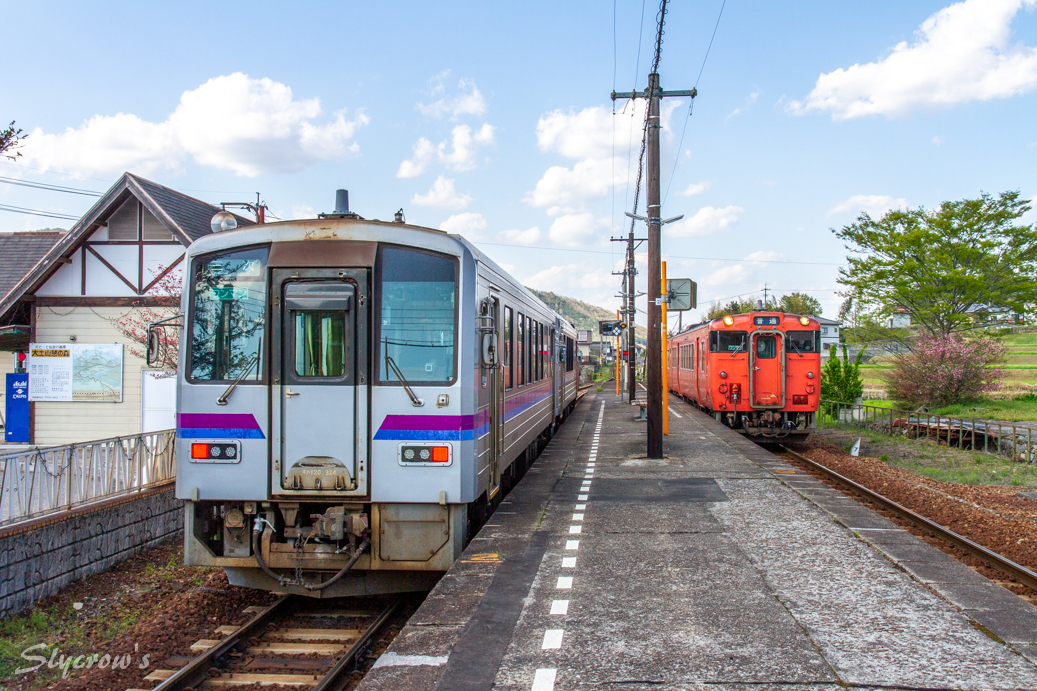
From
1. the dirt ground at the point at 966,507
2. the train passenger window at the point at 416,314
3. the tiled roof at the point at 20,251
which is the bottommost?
the dirt ground at the point at 966,507

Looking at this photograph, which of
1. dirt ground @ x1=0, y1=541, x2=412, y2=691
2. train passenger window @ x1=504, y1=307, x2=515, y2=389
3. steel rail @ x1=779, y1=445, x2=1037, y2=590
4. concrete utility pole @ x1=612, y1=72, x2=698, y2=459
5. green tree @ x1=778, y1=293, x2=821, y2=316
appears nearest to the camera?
dirt ground @ x1=0, y1=541, x2=412, y2=691

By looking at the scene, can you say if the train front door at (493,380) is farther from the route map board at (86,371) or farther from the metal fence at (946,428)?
the metal fence at (946,428)

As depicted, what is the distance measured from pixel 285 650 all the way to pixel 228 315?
2.67 meters

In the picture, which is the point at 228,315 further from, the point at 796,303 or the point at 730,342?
the point at 796,303

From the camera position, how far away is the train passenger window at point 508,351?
9.04 meters

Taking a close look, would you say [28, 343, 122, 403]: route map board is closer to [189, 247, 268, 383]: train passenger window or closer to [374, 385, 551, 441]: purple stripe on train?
[189, 247, 268, 383]: train passenger window

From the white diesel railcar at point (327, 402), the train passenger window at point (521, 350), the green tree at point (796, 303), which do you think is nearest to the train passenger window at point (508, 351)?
the train passenger window at point (521, 350)

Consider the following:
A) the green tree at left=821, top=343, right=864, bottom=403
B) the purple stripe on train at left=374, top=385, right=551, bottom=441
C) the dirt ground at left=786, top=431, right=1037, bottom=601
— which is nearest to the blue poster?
the purple stripe on train at left=374, top=385, right=551, bottom=441

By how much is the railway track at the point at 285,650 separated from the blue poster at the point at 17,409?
12.1 meters

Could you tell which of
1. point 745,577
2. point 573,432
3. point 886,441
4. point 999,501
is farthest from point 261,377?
point 886,441

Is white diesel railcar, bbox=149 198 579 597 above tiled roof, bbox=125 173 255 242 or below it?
below

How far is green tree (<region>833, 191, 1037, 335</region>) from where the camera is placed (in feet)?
100

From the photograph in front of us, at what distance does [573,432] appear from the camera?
19469 mm

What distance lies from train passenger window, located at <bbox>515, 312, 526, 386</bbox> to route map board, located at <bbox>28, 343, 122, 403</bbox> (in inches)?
381
